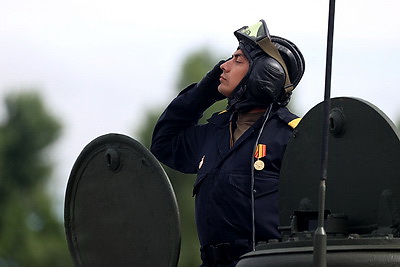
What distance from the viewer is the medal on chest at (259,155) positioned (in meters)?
9.07

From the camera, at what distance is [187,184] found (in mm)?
37062

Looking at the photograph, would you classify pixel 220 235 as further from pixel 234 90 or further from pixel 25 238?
pixel 25 238

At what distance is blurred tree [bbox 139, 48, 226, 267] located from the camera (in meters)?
35.6

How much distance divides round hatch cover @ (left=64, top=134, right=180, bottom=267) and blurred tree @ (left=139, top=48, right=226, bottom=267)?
2347 centimetres

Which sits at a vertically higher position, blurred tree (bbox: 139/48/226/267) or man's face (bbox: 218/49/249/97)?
man's face (bbox: 218/49/249/97)

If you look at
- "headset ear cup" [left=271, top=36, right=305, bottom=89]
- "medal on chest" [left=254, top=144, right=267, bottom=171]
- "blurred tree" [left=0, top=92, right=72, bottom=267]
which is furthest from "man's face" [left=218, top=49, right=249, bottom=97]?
"blurred tree" [left=0, top=92, right=72, bottom=267]

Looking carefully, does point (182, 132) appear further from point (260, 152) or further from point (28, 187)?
point (28, 187)

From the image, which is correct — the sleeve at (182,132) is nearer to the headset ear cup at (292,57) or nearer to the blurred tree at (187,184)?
the headset ear cup at (292,57)

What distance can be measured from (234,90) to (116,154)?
2.92ft

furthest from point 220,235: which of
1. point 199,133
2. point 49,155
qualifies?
point 49,155

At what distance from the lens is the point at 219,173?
910cm

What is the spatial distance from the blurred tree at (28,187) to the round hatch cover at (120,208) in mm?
34563

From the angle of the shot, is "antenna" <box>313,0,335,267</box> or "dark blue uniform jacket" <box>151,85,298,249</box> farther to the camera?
"dark blue uniform jacket" <box>151,85,298,249</box>

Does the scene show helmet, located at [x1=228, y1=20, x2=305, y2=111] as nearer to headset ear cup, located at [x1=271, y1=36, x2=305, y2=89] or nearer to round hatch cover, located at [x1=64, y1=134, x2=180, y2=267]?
headset ear cup, located at [x1=271, y1=36, x2=305, y2=89]
